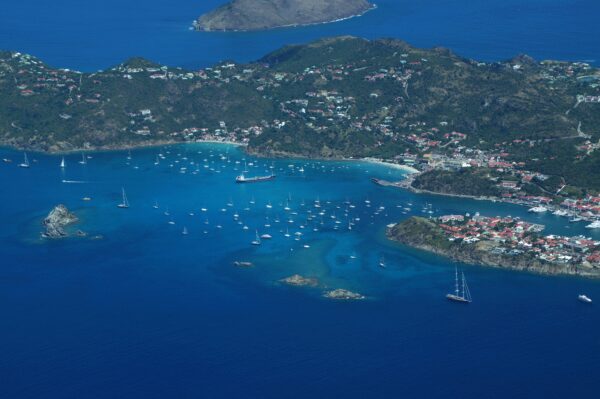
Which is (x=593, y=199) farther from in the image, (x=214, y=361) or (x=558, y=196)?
(x=214, y=361)

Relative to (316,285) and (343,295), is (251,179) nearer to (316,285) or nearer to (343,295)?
(316,285)

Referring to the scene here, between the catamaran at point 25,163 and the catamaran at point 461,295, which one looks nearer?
the catamaran at point 461,295

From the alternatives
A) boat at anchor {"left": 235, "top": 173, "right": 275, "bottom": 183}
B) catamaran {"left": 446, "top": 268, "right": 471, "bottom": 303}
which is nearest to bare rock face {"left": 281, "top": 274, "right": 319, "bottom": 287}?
catamaran {"left": 446, "top": 268, "right": 471, "bottom": 303}

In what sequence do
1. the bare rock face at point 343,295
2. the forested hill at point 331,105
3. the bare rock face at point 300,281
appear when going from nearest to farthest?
the bare rock face at point 343,295
the bare rock face at point 300,281
the forested hill at point 331,105

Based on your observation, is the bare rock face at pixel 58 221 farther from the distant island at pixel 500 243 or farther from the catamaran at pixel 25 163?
the distant island at pixel 500 243

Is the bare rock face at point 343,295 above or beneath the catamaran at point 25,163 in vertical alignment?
beneath

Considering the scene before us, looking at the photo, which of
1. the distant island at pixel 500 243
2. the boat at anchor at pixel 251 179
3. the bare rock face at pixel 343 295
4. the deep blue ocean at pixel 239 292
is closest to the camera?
the deep blue ocean at pixel 239 292

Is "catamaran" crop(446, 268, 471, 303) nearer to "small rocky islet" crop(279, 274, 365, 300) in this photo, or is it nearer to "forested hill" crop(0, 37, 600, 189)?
"small rocky islet" crop(279, 274, 365, 300)

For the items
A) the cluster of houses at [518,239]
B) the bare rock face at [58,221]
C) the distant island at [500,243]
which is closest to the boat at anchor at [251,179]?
the bare rock face at [58,221]

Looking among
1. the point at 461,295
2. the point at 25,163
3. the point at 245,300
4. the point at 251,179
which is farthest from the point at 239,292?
the point at 25,163
